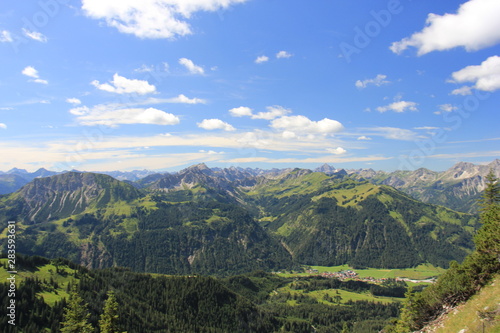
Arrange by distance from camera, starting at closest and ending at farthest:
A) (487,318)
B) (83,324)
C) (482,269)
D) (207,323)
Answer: (487,318), (482,269), (83,324), (207,323)

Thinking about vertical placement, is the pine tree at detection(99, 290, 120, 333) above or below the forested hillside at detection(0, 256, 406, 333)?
above

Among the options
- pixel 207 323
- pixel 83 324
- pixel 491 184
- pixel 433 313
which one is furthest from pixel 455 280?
pixel 207 323

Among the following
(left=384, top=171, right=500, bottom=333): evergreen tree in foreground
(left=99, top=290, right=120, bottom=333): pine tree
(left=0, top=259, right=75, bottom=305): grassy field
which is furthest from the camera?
(left=0, top=259, right=75, bottom=305): grassy field

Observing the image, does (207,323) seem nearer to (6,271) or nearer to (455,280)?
(6,271)

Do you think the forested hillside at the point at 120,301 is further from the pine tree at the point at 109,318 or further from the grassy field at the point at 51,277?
the pine tree at the point at 109,318

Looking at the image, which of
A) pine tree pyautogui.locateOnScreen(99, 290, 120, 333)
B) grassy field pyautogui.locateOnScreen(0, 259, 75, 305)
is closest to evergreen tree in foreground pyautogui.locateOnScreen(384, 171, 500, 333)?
pine tree pyautogui.locateOnScreen(99, 290, 120, 333)

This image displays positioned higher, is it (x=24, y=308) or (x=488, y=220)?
(x=488, y=220)

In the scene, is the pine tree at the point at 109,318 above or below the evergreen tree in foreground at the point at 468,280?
below

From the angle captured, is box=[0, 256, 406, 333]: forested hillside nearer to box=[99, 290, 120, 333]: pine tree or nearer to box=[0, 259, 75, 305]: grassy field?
box=[0, 259, 75, 305]: grassy field

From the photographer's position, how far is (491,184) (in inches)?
2756

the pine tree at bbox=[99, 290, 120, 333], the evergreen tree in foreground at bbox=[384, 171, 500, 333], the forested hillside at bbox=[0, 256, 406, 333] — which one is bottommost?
the forested hillside at bbox=[0, 256, 406, 333]

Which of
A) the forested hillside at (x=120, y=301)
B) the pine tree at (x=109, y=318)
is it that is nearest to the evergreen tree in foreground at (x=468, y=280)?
the pine tree at (x=109, y=318)

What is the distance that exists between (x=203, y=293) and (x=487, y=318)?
187657 mm

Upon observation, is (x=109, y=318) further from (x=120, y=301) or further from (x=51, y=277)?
(x=120, y=301)
